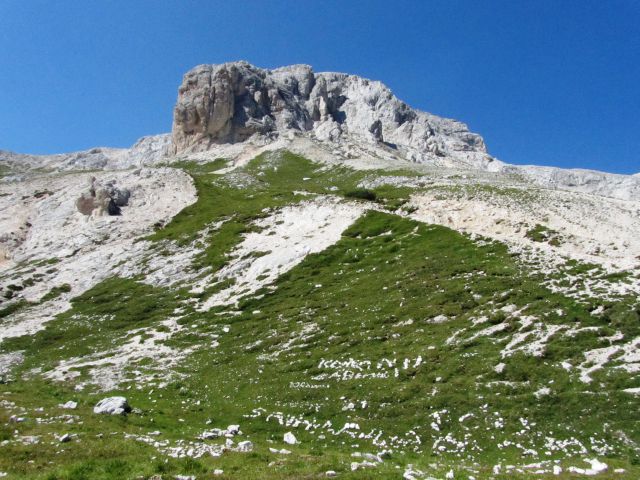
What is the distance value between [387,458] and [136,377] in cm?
2207

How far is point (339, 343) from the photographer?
3148 centimetres

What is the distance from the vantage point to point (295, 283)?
48312mm

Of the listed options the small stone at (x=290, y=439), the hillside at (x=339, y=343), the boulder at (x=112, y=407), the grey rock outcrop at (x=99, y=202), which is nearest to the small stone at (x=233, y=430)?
the hillside at (x=339, y=343)

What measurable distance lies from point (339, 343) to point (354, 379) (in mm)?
5447

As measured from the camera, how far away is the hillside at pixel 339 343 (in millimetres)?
17438

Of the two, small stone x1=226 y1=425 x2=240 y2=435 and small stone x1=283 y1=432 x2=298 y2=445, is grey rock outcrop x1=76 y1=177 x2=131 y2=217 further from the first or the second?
small stone x1=283 y1=432 x2=298 y2=445

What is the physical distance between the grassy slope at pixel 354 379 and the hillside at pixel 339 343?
143 millimetres

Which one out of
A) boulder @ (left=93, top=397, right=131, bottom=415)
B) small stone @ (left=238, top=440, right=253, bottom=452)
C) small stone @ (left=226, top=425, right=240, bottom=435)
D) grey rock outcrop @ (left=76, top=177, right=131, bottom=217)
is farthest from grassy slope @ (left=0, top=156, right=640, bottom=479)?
grey rock outcrop @ (left=76, top=177, right=131, bottom=217)

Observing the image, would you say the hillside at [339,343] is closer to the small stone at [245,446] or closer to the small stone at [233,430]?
the small stone at [245,446]

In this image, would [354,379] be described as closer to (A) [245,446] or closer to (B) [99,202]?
(A) [245,446]

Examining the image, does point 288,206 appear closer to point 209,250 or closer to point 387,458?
point 209,250

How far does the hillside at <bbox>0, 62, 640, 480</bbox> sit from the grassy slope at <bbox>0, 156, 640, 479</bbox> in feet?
0.47

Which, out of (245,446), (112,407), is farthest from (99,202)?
(245,446)

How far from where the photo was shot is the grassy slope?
54.7 feet
